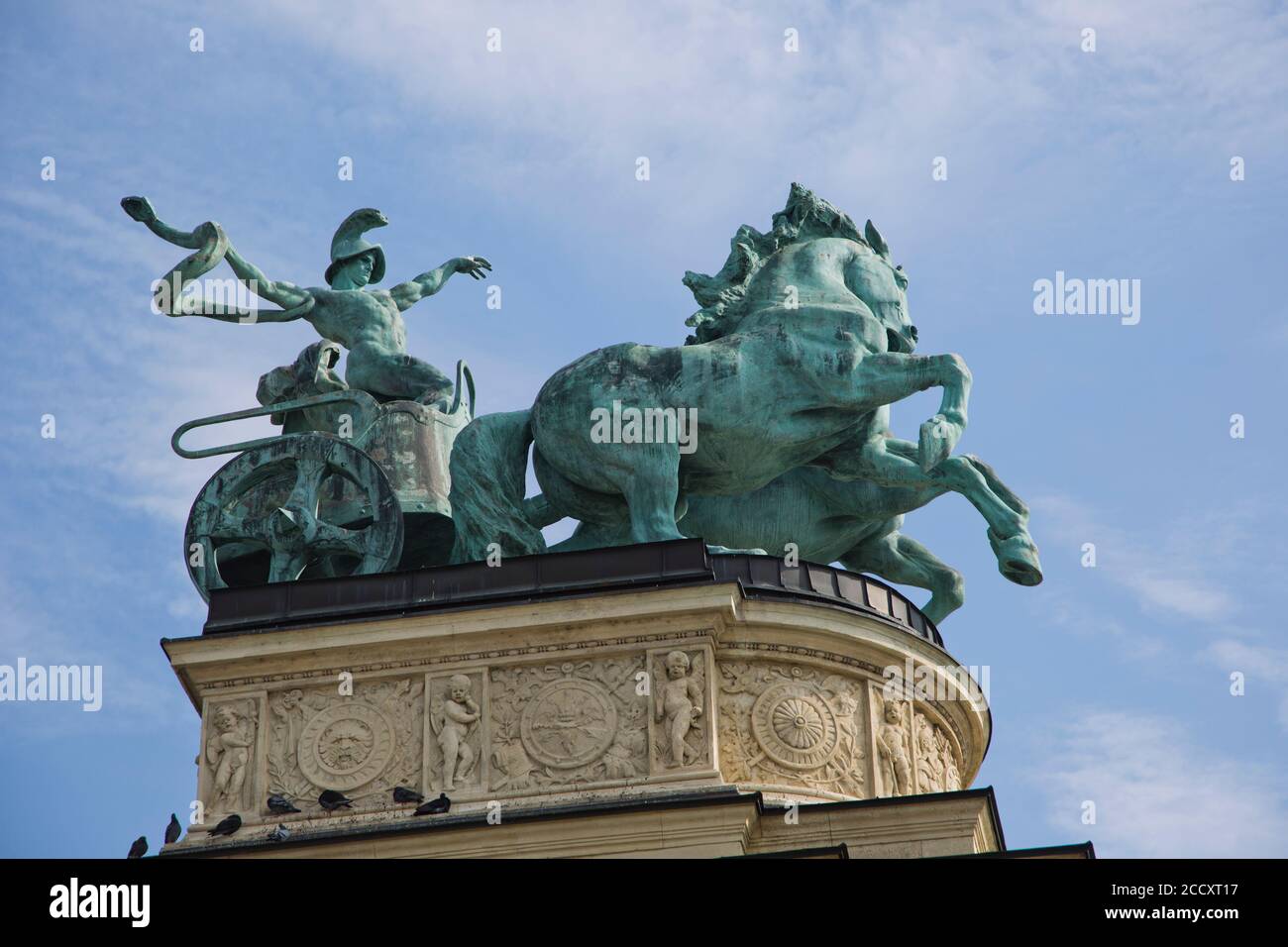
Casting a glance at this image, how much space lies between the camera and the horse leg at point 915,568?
110 feet

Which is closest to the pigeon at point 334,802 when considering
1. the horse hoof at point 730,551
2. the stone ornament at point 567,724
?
the stone ornament at point 567,724

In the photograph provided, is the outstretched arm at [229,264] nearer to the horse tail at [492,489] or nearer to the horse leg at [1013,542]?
the horse tail at [492,489]

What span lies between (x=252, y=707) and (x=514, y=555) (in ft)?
11.7

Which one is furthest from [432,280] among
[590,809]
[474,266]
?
[590,809]

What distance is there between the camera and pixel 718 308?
3275 cm

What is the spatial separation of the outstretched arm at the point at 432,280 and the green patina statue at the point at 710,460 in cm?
337

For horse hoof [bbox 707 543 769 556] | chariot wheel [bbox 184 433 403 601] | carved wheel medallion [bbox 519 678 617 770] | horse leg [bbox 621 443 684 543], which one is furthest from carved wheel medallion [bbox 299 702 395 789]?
horse hoof [bbox 707 543 769 556]

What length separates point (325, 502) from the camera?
3228 cm

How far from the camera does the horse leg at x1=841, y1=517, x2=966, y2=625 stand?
3359 centimetres

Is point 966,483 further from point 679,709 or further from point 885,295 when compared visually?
point 679,709

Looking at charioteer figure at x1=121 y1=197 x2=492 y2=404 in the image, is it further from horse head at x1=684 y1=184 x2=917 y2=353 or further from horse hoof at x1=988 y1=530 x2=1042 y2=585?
horse hoof at x1=988 y1=530 x2=1042 y2=585

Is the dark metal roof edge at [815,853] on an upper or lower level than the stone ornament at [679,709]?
lower
